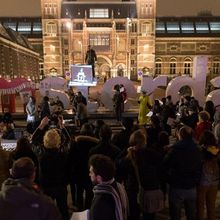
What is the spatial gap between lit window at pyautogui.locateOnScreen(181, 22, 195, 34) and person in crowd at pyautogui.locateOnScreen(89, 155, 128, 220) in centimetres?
7004

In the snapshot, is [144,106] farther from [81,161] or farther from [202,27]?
[202,27]

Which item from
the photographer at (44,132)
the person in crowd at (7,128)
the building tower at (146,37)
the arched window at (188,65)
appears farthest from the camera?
the arched window at (188,65)

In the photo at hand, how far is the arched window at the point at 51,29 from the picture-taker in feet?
219

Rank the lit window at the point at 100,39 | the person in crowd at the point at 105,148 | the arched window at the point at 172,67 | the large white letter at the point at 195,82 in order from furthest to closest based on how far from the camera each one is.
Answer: the arched window at the point at 172,67 → the lit window at the point at 100,39 → the large white letter at the point at 195,82 → the person in crowd at the point at 105,148

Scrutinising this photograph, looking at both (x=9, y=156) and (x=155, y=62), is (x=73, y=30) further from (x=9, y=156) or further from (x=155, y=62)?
(x=9, y=156)

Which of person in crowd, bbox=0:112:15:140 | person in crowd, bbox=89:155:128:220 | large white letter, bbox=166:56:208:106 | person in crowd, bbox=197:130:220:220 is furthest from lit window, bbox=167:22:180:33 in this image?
person in crowd, bbox=89:155:128:220

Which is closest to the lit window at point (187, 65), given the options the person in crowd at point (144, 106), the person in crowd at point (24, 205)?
the person in crowd at point (144, 106)

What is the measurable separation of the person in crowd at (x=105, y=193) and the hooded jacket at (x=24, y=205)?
421 mm

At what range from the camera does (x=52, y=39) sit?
218 feet

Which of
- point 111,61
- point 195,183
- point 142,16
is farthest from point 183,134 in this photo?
point 142,16

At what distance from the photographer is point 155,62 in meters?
67.3

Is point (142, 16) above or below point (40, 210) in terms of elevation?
above

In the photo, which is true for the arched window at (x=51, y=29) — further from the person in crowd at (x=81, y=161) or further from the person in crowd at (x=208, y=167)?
the person in crowd at (x=208, y=167)

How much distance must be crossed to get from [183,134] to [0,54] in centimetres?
2865
